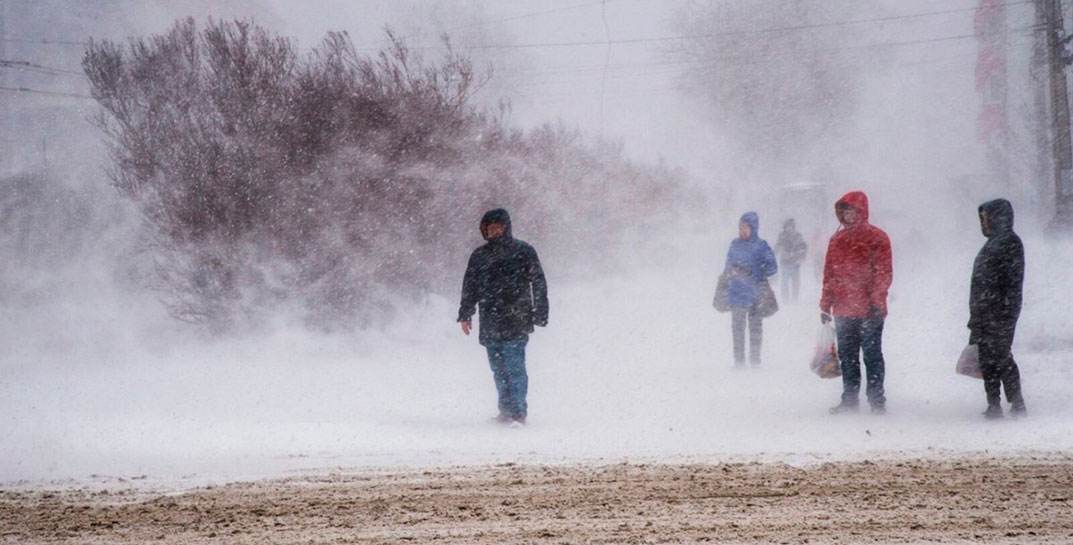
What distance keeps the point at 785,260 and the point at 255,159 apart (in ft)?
37.7

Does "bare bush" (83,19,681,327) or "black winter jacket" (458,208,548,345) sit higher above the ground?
"bare bush" (83,19,681,327)

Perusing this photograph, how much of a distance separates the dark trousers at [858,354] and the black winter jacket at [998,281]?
71 centimetres

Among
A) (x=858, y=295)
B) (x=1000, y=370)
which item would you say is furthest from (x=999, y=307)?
(x=858, y=295)

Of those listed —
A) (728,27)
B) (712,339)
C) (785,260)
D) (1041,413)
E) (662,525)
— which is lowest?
(662,525)

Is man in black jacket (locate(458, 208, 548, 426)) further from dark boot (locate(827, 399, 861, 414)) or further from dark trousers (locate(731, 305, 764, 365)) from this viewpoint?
dark trousers (locate(731, 305, 764, 365))

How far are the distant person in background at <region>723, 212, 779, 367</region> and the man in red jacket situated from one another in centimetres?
261

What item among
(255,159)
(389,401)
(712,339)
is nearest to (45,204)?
(255,159)

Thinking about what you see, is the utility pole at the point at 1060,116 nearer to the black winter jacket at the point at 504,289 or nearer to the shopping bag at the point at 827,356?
the shopping bag at the point at 827,356

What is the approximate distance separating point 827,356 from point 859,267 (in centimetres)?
79

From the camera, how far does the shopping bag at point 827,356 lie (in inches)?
291

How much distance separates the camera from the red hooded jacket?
7.23m

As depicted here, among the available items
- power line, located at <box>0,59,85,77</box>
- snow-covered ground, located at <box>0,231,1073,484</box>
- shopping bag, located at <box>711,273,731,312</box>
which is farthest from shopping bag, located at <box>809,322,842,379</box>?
power line, located at <box>0,59,85,77</box>

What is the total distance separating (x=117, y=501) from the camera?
4758 mm

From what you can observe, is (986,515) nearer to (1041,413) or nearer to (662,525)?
(662,525)
